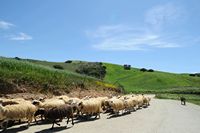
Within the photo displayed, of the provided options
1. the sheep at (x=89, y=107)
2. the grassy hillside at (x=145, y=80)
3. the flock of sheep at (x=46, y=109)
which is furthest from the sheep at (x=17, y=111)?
the grassy hillside at (x=145, y=80)

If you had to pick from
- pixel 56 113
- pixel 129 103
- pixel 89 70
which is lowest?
pixel 56 113

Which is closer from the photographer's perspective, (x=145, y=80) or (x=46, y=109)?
(x=46, y=109)

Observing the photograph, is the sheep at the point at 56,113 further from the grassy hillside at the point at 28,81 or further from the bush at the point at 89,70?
the bush at the point at 89,70

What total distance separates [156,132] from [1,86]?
18402mm

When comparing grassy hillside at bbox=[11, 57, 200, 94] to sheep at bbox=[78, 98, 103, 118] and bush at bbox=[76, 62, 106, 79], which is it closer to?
bush at bbox=[76, 62, 106, 79]

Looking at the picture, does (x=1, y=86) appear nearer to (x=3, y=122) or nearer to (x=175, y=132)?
(x=3, y=122)

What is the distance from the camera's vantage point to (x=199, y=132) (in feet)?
72.3

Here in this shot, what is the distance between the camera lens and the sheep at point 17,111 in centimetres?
2047

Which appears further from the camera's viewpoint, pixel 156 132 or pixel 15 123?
pixel 15 123

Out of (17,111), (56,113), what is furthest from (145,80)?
(17,111)

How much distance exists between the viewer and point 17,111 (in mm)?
Result: 21188

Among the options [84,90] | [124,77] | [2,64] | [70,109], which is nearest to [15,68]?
[2,64]

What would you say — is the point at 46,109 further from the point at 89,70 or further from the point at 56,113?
the point at 89,70

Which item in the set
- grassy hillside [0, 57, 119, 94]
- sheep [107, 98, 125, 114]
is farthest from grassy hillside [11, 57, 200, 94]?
sheep [107, 98, 125, 114]
